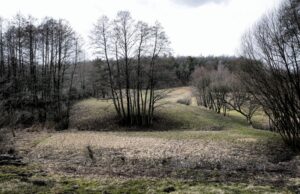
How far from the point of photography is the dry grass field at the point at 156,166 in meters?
11.7

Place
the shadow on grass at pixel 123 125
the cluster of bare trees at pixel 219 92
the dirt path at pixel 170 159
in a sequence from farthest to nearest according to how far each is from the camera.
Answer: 1. the cluster of bare trees at pixel 219 92
2. the shadow on grass at pixel 123 125
3. the dirt path at pixel 170 159

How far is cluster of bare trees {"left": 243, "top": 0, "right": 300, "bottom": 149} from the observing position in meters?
19.0

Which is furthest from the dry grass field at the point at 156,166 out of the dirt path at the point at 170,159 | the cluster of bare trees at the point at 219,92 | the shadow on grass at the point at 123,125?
the cluster of bare trees at the point at 219,92

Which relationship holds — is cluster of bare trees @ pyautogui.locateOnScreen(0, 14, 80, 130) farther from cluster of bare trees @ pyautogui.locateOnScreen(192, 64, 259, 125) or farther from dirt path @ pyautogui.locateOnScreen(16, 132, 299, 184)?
cluster of bare trees @ pyautogui.locateOnScreen(192, 64, 259, 125)

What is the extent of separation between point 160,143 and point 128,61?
1935 centimetres

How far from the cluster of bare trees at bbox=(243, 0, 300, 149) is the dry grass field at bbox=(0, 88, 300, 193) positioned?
2.16 meters

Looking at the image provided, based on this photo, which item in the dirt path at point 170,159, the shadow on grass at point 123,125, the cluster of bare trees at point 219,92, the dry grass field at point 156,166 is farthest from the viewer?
the cluster of bare trees at point 219,92

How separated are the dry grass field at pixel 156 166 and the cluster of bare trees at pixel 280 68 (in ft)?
7.10

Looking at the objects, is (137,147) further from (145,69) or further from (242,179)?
(145,69)

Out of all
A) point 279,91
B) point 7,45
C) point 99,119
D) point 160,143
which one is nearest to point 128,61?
point 99,119

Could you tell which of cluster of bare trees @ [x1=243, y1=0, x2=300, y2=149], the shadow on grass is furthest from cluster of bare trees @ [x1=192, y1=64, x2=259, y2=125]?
cluster of bare trees @ [x1=243, y1=0, x2=300, y2=149]

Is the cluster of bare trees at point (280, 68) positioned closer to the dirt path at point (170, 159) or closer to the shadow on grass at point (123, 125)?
the dirt path at point (170, 159)

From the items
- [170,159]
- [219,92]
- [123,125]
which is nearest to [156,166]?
[170,159]

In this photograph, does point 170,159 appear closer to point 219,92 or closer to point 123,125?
point 123,125
